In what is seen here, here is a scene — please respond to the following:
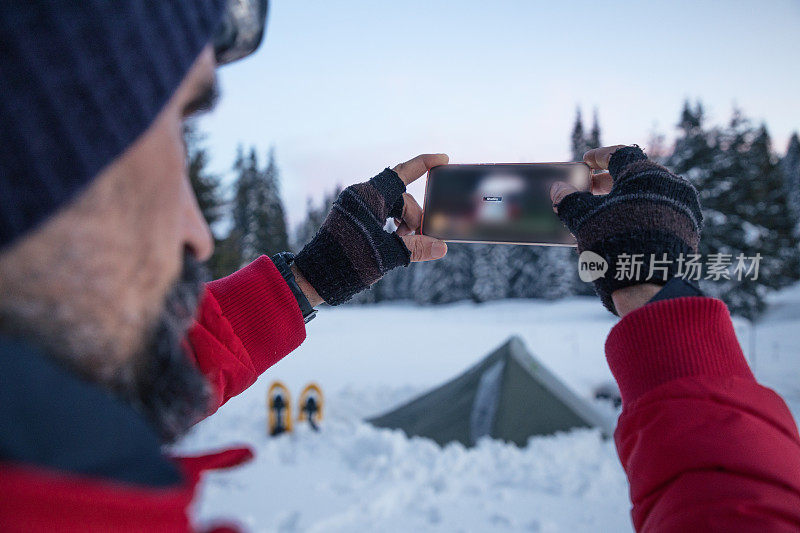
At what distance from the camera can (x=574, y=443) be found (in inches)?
241

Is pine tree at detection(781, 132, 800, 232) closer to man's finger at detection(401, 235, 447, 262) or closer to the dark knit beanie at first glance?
man's finger at detection(401, 235, 447, 262)

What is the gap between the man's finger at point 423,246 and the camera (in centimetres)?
224

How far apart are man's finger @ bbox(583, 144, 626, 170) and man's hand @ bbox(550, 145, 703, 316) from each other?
0.19m

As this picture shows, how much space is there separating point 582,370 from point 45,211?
12.8m

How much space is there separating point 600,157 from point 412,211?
0.97 m

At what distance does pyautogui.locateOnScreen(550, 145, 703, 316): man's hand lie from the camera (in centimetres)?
153

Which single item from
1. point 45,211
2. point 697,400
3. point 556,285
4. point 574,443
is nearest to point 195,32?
→ point 45,211

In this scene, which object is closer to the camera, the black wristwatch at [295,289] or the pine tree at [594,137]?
the black wristwatch at [295,289]

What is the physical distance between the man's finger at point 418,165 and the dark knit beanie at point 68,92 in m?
1.56

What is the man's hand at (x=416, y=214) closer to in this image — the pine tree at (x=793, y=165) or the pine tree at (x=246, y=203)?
the pine tree at (x=246, y=203)

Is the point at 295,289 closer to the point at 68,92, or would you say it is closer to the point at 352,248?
the point at 352,248

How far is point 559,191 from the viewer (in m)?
2.00

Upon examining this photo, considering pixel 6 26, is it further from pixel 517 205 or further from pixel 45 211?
pixel 517 205

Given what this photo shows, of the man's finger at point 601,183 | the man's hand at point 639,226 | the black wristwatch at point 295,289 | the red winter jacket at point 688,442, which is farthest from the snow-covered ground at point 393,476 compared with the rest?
the man's finger at point 601,183
